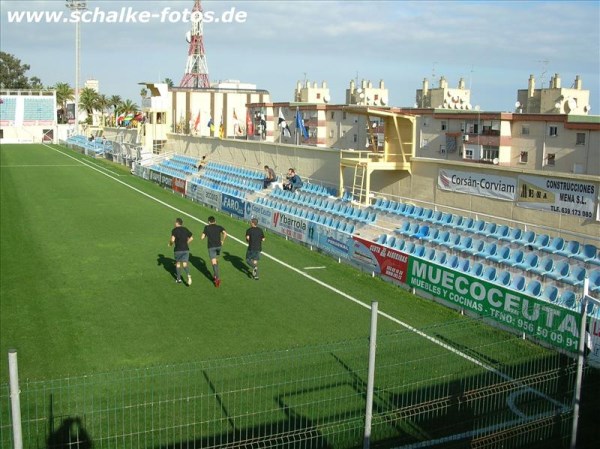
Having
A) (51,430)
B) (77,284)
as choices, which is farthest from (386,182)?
(51,430)

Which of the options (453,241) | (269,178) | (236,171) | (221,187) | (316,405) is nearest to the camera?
(316,405)

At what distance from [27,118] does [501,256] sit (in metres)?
87.1

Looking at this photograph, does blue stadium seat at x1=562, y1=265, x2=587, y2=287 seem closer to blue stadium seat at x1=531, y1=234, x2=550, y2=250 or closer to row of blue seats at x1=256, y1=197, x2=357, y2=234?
blue stadium seat at x1=531, y1=234, x2=550, y2=250

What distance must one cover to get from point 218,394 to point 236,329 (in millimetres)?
3772

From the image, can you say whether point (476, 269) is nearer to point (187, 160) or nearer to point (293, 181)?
point (293, 181)

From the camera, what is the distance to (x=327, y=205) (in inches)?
970

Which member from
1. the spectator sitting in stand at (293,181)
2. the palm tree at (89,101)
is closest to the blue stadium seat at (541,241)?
the spectator sitting in stand at (293,181)

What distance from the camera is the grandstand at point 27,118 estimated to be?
292ft

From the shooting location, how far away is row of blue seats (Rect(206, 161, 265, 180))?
108 feet

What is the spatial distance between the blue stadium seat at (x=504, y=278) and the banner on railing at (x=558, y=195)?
11.2 ft

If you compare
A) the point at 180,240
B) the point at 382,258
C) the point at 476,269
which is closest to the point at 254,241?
the point at 180,240

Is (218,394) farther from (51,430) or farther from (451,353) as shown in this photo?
(451,353)

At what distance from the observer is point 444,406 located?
9.49m

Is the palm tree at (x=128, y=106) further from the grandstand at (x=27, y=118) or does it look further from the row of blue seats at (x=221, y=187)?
the row of blue seats at (x=221, y=187)
